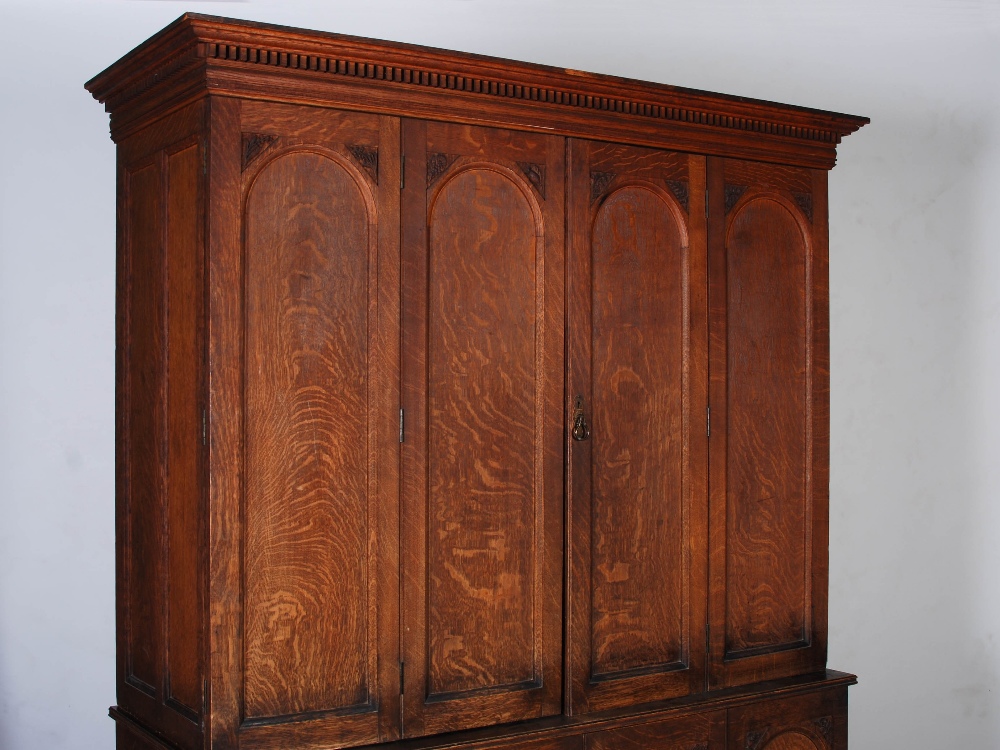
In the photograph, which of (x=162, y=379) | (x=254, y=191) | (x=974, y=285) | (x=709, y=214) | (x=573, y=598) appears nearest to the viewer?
(x=254, y=191)

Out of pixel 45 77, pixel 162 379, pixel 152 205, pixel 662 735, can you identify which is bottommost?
pixel 662 735

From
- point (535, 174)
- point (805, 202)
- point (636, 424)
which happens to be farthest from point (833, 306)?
point (535, 174)

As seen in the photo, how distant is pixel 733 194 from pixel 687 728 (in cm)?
165

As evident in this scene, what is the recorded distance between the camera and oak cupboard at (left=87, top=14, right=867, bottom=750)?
9.03 feet

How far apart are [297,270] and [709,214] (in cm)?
134

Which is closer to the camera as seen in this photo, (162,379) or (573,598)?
(162,379)

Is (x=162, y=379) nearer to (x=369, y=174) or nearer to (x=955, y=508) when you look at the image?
(x=369, y=174)

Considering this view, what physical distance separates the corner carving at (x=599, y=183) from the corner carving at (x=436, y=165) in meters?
0.47

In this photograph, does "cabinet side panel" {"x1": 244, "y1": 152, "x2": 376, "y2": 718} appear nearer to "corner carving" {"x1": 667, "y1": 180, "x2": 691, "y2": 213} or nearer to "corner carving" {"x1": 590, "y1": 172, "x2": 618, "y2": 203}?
"corner carving" {"x1": 590, "y1": 172, "x2": 618, "y2": 203}

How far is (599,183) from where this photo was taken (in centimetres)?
325

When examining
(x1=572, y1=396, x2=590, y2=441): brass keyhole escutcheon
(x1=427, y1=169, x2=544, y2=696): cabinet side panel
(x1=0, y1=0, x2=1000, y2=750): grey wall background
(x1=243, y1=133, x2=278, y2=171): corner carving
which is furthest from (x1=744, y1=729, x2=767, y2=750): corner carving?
(x1=243, y1=133, x2=278, y2=171): corner carving

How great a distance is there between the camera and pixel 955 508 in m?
5.04

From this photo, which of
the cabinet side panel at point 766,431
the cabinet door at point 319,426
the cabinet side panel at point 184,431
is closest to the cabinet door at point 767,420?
the cabinet side panel at point 766,431

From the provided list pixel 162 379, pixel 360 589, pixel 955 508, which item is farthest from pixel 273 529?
pixel 955 508
